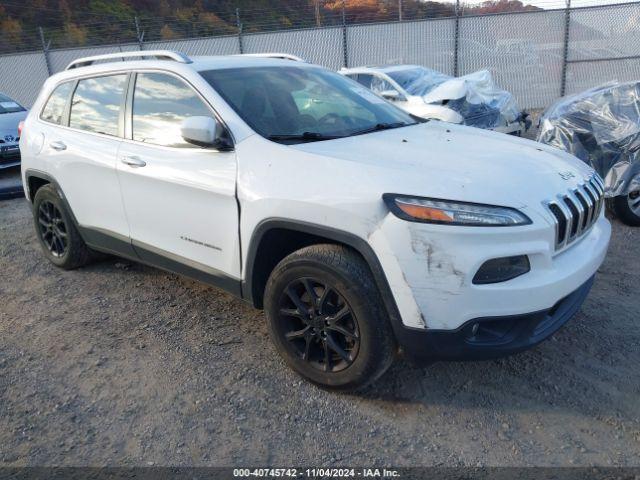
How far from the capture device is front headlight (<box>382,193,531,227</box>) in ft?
8.16

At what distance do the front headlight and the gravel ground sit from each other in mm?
1026

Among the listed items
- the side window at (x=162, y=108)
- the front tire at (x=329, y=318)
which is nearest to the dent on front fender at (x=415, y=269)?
the front tire at (x=329, y=318)

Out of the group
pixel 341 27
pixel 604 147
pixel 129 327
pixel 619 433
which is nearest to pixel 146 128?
pixel 129 327

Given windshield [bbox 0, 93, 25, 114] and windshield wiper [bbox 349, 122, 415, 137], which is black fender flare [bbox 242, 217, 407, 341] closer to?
windshield wiper [bbox 349, 122, 415, 137]

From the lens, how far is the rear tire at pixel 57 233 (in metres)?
4.64

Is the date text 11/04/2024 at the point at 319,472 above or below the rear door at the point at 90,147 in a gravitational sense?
below

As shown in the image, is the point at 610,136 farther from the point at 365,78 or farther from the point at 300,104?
the point at 365,78

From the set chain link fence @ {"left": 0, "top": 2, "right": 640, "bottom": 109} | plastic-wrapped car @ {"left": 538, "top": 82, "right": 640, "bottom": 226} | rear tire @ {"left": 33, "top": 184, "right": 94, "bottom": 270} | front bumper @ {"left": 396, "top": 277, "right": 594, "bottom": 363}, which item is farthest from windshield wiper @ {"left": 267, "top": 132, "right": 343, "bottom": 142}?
chain link fence @ {"left": 0, "top": 2, "right": 640, "bottom": 109}

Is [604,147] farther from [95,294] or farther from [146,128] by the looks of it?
[95,294]

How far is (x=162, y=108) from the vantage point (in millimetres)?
3668

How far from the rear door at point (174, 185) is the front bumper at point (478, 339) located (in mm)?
Answer: 1161

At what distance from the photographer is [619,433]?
2.65 m

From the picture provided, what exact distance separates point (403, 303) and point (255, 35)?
15.3 m

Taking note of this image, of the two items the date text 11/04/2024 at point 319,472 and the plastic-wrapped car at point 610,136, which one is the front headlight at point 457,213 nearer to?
the date text 11/04/2024 at point 319,472
